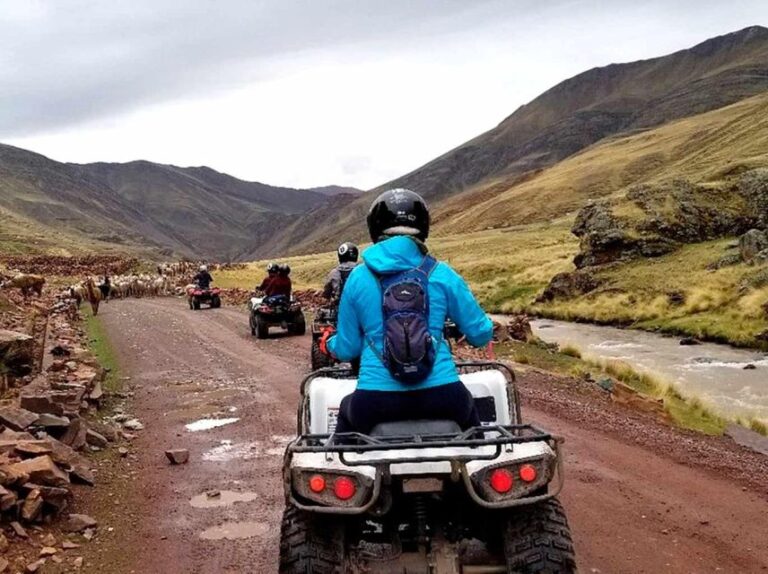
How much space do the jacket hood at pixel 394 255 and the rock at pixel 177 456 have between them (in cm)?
531

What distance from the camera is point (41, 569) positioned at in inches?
235

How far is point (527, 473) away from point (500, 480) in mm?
143

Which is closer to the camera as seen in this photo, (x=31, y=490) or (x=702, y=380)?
(x=31, y=490)

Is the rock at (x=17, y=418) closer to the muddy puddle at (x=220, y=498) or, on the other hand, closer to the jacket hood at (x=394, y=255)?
the muddy puddle at (x=220, y=498)

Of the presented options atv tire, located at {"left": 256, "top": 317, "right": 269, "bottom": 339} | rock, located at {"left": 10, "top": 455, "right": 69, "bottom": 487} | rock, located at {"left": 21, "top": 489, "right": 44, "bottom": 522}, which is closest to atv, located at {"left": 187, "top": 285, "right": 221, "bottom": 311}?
atv tire, located at {"left": 256, "top": 317, "right": 269, "bottom": 339}

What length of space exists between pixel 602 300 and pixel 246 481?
28.3 m

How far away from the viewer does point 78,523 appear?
6.79 meters

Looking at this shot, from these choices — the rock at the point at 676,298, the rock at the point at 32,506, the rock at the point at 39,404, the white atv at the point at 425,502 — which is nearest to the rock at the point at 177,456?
the rock at the point at 39,404

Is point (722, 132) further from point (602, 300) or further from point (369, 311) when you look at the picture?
point (369, 311)

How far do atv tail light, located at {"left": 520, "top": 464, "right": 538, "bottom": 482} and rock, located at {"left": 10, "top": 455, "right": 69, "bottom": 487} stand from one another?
4676 millimetres

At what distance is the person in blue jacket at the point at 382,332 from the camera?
14.3ft

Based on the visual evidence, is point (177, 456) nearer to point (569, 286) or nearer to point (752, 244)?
point (752, 244)

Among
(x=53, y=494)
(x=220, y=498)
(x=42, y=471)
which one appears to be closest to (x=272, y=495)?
(x=220, y=498)

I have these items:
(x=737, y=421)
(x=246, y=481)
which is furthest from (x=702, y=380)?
(x=246, y=481)
